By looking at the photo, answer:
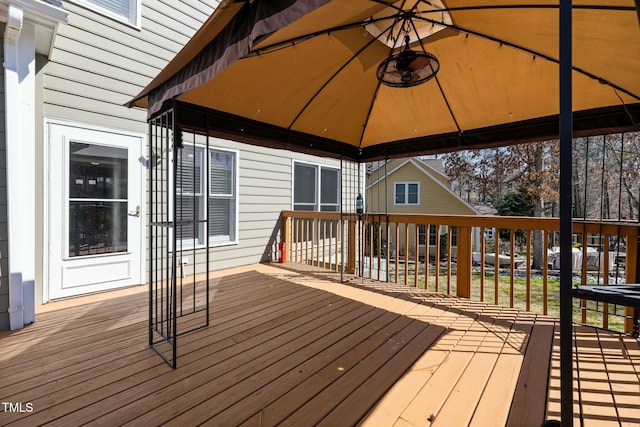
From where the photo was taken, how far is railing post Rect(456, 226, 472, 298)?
3.57 m

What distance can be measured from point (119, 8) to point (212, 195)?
273 cm

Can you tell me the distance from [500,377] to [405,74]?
230 cm

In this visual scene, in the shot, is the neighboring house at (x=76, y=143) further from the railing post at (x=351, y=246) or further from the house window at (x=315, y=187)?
the railing post at (x=351, y=246)

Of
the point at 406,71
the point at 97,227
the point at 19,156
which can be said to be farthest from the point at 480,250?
the point at 19,156

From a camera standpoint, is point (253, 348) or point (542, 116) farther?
point (542, 116)

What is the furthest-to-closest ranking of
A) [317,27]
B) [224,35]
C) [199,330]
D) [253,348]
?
1. [199,330]
2. [253,348]
3. [317,27]
4. [224,35]

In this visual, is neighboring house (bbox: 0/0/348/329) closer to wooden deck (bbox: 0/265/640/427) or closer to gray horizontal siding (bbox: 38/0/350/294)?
gray horizontal siding (bbox: 38/0/350/294)

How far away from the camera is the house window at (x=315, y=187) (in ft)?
22.3

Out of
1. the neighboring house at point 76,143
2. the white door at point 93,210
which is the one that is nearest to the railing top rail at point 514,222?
the neighboring house at point 76,143

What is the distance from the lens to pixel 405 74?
2443mm

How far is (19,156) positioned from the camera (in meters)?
2.79

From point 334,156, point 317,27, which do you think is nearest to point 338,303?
point 334,156

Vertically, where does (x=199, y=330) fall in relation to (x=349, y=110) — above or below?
below

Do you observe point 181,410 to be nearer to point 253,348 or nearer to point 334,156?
point 253,348
